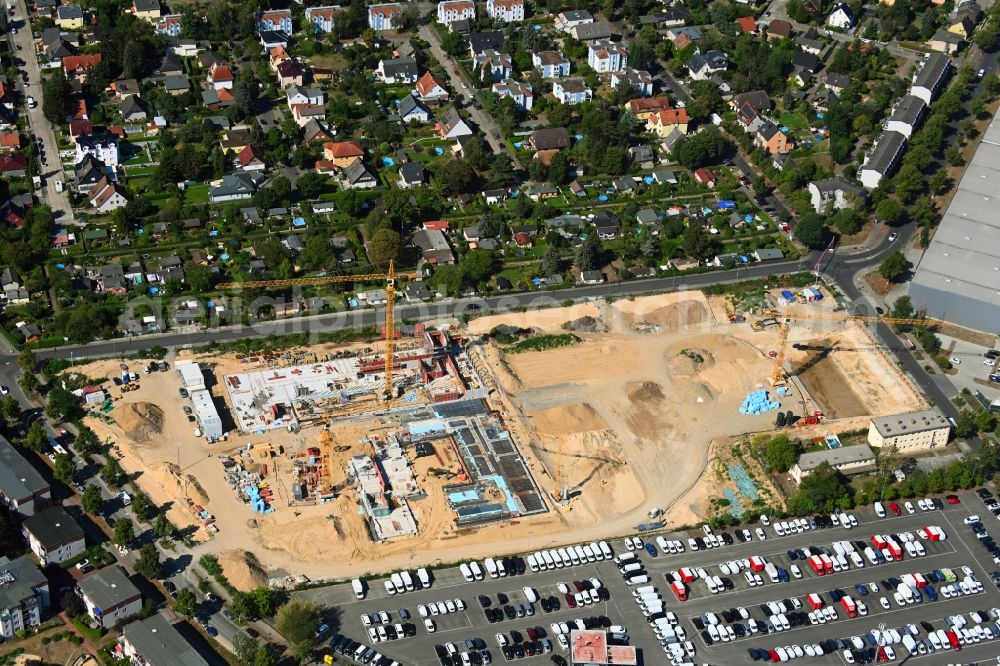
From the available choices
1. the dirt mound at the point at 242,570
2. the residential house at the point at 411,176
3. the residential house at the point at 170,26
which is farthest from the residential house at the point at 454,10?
the dirt mound at the point at 242,570

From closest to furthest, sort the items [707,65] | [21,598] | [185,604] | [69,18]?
[21,598], [185,604], [707,65], [69,18]

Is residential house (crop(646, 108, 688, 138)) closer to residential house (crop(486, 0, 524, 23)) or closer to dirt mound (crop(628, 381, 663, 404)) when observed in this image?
residential house (crop(486, 0, 524, 23))

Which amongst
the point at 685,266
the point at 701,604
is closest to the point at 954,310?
the point at 685,266

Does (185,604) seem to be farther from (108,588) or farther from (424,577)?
(424,577)

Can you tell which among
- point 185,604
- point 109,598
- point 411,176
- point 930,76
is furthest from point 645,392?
point 930,76

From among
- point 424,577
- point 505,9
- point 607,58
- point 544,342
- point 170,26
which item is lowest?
point 424,577

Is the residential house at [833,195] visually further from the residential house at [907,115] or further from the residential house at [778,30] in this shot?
the residential house at [778,30]

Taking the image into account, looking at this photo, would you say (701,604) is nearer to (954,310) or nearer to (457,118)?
(954,310)
